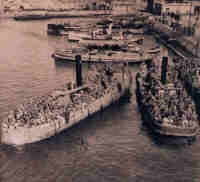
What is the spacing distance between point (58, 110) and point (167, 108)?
51.2 feet

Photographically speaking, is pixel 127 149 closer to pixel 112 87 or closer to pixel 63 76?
pixel 112 87

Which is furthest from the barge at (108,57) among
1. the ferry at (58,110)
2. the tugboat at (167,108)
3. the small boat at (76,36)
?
the small boat at (76,36)

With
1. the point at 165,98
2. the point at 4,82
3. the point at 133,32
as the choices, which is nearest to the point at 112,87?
the point at 165,98

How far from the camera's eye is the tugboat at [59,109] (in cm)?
4069

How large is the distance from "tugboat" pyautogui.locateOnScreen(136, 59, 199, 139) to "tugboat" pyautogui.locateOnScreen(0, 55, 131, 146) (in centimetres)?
575

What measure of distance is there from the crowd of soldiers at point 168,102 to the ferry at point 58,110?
18.6 ft

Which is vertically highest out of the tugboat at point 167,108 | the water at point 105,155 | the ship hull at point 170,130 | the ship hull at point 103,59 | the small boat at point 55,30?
the small boat at point 55,30

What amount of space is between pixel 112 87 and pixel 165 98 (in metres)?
9.94

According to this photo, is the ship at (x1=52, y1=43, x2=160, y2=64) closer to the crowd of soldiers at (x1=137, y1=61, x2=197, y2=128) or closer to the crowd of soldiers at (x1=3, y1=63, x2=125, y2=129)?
the crowd of soldiers at (x1=137, y1=61, x2=197, y2=128)

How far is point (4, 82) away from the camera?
6556 cm

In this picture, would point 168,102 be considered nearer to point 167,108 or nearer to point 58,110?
point 167,108

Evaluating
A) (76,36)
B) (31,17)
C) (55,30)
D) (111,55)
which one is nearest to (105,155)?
(111,55)

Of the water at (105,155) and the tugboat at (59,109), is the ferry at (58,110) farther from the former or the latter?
the water at (105,155)

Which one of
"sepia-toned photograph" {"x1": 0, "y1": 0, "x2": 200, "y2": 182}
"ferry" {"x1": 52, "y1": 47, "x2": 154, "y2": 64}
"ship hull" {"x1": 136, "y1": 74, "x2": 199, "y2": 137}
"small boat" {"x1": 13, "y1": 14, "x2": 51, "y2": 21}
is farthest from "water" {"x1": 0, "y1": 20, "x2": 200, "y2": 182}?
"small boat" {"x1": 13, "y1": 14, "x2": 51, "y2": 21}
